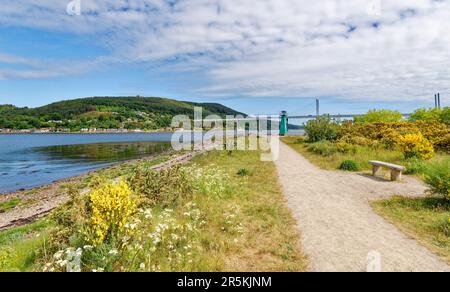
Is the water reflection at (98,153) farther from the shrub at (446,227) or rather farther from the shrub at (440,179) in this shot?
the shrub at (446,227)

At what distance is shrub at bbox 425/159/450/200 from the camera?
823cm

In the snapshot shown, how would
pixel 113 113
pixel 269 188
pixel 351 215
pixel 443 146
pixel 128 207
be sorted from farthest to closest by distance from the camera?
pixel 113 113
pixel 443 146
pixel 269 188
pixel 351 215
pixel 128 207

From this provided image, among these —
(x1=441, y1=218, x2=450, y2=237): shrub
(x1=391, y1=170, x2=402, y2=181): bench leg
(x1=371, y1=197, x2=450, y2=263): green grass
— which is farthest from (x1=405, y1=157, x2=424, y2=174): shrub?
(x1=441, y1=218, x2=450, y2=237): shrub

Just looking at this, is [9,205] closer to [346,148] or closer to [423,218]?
[423,218]

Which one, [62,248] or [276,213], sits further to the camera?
[276,213]

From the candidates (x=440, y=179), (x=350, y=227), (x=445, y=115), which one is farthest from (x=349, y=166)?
(x=445, y=115)

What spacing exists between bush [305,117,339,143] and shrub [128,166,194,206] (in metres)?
21.5

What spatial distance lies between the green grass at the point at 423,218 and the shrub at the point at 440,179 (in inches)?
10.0

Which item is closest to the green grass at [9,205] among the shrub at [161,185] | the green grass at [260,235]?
the shrub at [161,185]

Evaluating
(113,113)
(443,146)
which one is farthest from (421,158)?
(113,113)

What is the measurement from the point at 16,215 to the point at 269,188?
1331cm

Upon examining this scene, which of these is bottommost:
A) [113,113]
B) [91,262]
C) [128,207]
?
[91,262]
